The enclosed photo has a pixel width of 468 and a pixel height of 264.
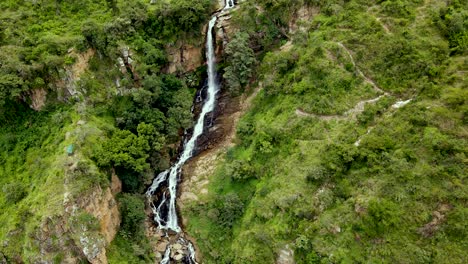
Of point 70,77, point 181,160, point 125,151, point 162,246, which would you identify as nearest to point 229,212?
point 162,246

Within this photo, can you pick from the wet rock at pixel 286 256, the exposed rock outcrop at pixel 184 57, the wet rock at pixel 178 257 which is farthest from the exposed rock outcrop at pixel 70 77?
the wet rock at pixel 286 256

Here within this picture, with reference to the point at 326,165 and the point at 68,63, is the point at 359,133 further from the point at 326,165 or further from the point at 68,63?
the point at 68,63

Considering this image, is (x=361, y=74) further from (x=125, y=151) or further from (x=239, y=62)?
(x=125, y=151)

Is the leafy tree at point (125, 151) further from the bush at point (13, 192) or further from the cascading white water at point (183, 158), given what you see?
the bush at point (13, 192)

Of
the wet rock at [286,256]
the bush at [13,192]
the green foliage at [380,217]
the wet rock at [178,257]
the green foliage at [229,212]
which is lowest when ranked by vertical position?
the wet rock at [178,257]

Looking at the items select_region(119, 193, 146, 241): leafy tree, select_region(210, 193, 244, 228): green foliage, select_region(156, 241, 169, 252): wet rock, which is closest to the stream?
select_region(156, 241, 169, 252): wet rock

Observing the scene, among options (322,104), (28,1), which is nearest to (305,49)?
(322,104)
